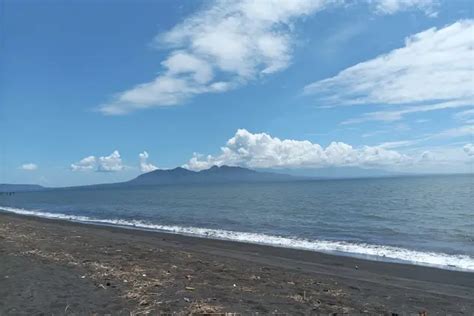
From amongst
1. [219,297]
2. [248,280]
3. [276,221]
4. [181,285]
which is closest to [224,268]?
[248,280]

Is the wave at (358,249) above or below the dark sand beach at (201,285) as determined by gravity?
below

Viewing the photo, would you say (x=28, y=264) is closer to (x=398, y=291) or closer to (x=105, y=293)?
(x=105, y=293)

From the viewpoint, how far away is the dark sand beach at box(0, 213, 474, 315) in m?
8.27

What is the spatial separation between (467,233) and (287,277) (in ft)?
63.8

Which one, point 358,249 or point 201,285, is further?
point 358,249

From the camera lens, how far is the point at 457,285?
1316cm

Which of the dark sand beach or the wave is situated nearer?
the dark sand beach

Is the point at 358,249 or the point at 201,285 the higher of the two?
the point at 201,285

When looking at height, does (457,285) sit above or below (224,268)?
below

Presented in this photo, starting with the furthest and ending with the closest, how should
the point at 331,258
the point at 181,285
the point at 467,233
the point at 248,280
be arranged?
the point at 467,233 → the point at 331,258 → the point at 248,280 → the point at 181,285

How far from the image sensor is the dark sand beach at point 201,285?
27.1ft

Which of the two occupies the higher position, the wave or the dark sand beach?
the dark sand beach

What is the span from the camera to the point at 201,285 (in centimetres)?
1020

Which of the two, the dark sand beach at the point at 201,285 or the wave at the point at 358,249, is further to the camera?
the wave at the point at 358,249
